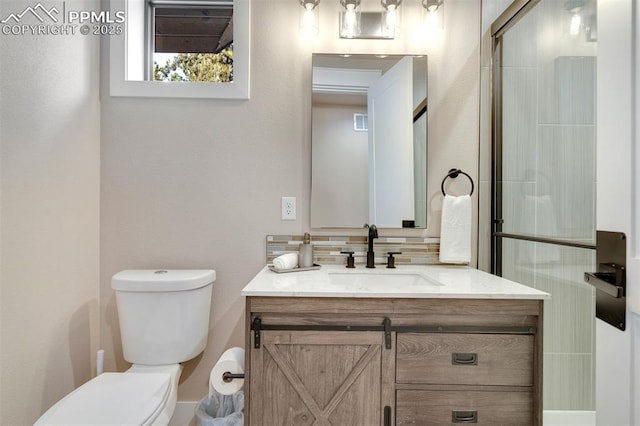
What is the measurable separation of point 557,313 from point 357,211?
3.13 feet

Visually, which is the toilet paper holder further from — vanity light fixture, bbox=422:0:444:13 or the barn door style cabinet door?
vanity light fixture, bbox=422:0:444:13

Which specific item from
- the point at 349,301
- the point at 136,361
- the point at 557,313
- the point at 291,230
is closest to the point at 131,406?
the point at 136,361

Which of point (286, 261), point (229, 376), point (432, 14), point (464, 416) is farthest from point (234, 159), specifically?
point (464, 416)

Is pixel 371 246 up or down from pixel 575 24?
down

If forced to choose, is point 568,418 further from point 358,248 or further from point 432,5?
point 432,5

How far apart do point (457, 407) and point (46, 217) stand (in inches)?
70.6

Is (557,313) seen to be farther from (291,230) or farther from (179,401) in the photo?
(179,401)

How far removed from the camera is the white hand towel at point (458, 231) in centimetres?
173

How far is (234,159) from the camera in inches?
71.5

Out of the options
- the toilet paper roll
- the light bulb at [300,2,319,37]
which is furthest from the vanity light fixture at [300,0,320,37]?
the toilet paper roll

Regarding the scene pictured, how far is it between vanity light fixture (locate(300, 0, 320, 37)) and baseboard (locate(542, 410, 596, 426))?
200cm

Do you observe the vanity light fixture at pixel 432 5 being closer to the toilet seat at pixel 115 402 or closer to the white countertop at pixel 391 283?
the white countertop at pixel 391 283

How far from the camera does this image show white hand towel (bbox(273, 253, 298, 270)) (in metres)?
1.57

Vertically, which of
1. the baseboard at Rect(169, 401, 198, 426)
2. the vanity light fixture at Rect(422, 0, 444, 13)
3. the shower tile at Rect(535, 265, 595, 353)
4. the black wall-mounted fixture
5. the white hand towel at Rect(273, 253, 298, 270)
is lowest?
the baseboard at Rect(169, 401, 198, 426)
